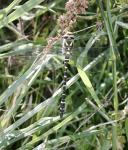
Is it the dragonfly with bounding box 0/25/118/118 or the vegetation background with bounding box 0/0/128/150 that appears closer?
the vegetation background with bounding box 0/0/128/150

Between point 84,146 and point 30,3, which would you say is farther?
point 84,146

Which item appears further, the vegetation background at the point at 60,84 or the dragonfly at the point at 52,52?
the dragonfly at the point at 52,52

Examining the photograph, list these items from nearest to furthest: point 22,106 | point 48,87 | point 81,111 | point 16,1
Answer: point 16,1, point 81,111, point 22,106, point 48,87

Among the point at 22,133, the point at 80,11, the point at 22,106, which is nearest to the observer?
the point at 80,11

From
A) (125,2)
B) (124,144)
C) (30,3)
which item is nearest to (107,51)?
(125,2)

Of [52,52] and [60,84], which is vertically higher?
[52,52]

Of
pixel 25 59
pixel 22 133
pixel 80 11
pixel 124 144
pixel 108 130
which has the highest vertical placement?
pixel 80 11

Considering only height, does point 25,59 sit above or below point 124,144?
above

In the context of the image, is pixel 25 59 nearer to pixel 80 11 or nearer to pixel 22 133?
pixel 22 133
